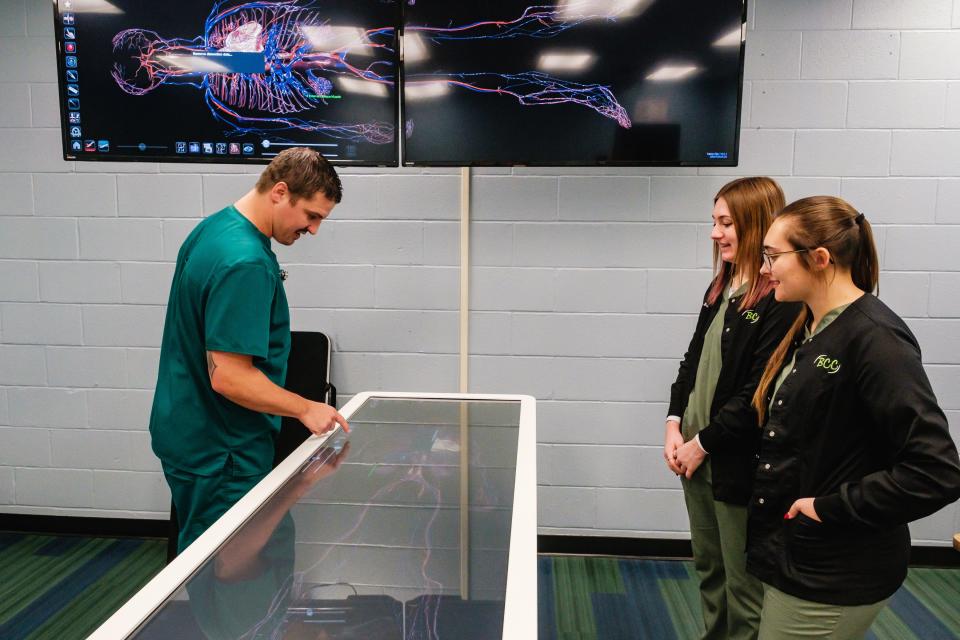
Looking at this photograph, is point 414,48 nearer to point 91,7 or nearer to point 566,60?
point 566,60

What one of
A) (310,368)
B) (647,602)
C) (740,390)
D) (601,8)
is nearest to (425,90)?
(601,8)

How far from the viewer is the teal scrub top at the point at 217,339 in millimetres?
1679

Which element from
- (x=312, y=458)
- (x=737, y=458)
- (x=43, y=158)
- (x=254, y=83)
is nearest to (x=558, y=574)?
(x=737, y=458)

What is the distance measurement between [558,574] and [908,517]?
6.17 ft

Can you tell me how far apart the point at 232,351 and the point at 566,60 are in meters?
1.60

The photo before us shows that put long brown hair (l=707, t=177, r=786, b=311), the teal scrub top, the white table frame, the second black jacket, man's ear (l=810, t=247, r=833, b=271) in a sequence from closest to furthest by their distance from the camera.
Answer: the white table frame
man's ear (l=810, t=247, r=833, b=271)
the teal scrub top
the second black jacket
long brown hair (l=707, t=177, r=786, b=311)

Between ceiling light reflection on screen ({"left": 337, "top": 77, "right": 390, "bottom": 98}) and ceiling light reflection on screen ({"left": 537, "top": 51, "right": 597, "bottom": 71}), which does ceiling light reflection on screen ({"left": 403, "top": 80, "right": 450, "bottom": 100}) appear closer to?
ceiling light reflection on screen ({"left": 337, "top": 77, "right": 390, "bottom": 98})

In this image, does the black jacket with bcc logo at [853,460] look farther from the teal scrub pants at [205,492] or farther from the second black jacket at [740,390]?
the teal scrub pants at [205,492]

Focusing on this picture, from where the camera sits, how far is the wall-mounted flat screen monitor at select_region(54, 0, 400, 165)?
254 cm

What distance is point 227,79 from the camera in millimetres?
2568

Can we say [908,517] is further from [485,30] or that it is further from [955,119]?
[955,119]

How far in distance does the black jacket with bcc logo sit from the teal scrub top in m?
1.20

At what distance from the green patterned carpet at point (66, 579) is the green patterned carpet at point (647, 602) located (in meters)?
1.65

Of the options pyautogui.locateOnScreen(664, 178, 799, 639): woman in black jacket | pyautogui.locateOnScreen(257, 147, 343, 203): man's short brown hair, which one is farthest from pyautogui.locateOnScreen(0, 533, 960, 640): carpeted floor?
pyautogui.locateOnScreen(257, 147, 343, 203): man's short brown hair
